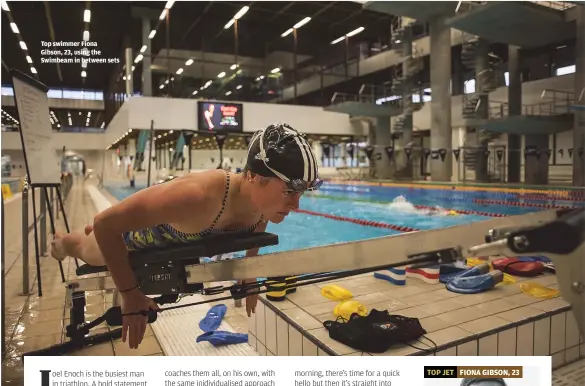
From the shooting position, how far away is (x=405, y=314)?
4.15 feet

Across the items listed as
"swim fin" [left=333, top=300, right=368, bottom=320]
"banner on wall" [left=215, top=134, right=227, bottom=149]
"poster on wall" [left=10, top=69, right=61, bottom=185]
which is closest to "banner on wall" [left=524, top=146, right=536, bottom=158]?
"banner on wall" [left=215, top=134, right=227, bottom=149]

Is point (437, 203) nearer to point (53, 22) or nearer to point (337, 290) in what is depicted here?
point (337, 290)

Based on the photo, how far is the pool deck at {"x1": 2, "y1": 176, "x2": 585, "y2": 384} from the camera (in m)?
1.13

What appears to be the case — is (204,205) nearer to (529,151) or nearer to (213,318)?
(213,318)

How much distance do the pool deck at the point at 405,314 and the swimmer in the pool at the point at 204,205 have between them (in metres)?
0.43

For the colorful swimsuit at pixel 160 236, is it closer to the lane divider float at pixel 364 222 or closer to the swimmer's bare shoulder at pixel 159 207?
the swimmer's bare shoulder at pixel 159 207

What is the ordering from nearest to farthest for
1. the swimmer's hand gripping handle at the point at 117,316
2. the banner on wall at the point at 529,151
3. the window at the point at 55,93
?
the swimmer's hand gripping handle at the point at 117,316 → the window at the point at 55,93 → the banner on wall at the point at 529,151

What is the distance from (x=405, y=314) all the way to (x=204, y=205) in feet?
2.54

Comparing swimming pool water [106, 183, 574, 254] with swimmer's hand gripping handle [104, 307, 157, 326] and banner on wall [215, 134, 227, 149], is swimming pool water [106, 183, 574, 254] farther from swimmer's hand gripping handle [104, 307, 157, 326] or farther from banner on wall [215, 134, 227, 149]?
swimmer's hand gripping handle [104, 307, 157, 326]

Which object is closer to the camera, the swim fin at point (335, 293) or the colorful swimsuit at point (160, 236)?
the colorful swimsuit at point (160, 236)

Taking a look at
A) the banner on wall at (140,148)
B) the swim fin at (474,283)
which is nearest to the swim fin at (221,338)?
the swim fin at (474,283)

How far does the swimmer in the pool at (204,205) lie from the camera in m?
0.83

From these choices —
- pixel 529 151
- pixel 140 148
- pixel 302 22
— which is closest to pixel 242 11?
pixel 302 22

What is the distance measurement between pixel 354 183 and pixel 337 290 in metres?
5.77
